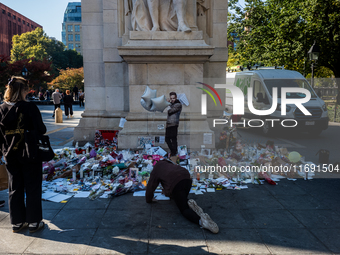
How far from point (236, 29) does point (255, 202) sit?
2469 centimetres

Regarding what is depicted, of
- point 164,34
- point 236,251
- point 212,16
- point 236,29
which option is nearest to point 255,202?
point 236,251

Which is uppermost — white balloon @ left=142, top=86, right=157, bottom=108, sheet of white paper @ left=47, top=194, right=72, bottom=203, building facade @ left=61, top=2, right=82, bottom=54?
building facade @ left=61, top=2, right=82, bottom=54

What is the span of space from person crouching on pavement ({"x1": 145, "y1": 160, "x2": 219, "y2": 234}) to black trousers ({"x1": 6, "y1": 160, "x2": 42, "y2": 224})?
71.6 inches

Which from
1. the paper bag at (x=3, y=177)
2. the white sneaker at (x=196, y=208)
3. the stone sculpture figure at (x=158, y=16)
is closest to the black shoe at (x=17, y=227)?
the paper bag at (x=3, y=177)

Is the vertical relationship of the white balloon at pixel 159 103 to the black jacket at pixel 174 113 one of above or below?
above

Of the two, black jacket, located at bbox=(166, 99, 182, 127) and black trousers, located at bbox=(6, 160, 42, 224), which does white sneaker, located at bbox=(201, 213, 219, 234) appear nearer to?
→ black trousers, located at bbox=(6, 160, 42, 224)

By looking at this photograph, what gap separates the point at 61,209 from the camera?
5.28m

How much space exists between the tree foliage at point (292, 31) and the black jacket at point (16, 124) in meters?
20.5

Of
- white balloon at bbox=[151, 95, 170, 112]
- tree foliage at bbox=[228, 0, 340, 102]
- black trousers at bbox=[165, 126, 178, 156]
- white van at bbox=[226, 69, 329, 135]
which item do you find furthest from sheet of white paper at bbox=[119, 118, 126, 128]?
tree foliage at bbox=[228, 0, 340, 102]

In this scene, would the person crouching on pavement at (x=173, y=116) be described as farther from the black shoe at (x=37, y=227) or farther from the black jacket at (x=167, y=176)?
the black shoe at (x=37, y=227)

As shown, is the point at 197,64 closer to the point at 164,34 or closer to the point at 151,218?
the point at 164,34

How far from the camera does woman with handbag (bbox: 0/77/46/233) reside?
4.31 m

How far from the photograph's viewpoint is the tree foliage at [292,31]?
72.9 feet

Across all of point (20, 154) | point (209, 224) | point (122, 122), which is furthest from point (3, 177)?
point (122, 122)
